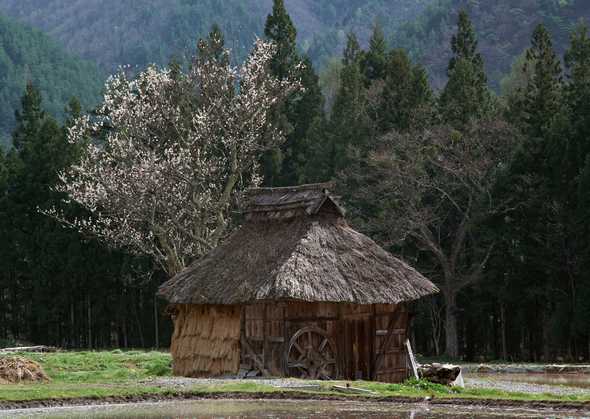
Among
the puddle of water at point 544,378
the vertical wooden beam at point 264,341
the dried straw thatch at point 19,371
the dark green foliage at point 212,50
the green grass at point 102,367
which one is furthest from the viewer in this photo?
the dark green foliage at point 212,50

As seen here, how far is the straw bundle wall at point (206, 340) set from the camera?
3394 centimetres

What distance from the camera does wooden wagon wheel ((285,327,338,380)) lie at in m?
32.4

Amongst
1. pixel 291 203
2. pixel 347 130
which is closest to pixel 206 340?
pixel 291 203

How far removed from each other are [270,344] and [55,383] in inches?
251

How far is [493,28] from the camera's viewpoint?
155625 mm

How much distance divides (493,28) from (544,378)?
12137cm

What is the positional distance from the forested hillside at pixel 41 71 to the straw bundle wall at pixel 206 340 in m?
126

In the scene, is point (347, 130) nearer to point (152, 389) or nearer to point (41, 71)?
point (152, 389)

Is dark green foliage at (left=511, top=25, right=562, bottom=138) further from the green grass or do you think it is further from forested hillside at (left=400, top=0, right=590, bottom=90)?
forested hillside at (left=400, top=0, right=590, bottom=90)

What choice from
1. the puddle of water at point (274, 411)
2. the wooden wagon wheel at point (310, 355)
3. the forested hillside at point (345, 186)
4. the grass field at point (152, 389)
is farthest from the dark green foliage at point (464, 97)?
the puddle of water at point (274, 411)

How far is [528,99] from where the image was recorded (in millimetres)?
56281

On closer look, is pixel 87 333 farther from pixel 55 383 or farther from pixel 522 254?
pixel 55 383

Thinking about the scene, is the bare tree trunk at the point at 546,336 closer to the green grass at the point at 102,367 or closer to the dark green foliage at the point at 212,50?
the green grass at the point at 102,367

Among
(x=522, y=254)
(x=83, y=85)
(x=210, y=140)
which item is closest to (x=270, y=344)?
(x=210, y=140)
